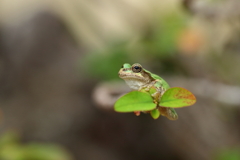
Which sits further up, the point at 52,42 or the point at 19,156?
the point at 52,42

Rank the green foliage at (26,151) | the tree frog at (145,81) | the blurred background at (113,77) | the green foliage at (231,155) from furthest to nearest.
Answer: the blurred background at (113,77)
the green foliage at (231,155)
the green foliage at (26,151)
the tree frog at (145,81)

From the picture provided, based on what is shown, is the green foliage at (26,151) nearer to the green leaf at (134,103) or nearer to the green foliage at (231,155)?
the green foliage at (231,155)

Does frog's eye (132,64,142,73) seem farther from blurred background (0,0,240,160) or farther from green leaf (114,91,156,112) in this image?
blurred background (0,0,240,160)

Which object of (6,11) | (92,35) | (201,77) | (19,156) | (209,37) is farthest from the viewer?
(6,11)

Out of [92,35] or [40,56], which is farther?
[92,35]

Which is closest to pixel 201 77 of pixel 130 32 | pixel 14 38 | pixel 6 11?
pixel 130 32

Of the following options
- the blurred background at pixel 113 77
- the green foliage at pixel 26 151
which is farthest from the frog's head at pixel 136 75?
the green foliage at pixel 26 151

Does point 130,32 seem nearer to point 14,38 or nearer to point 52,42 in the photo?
point 52,42
